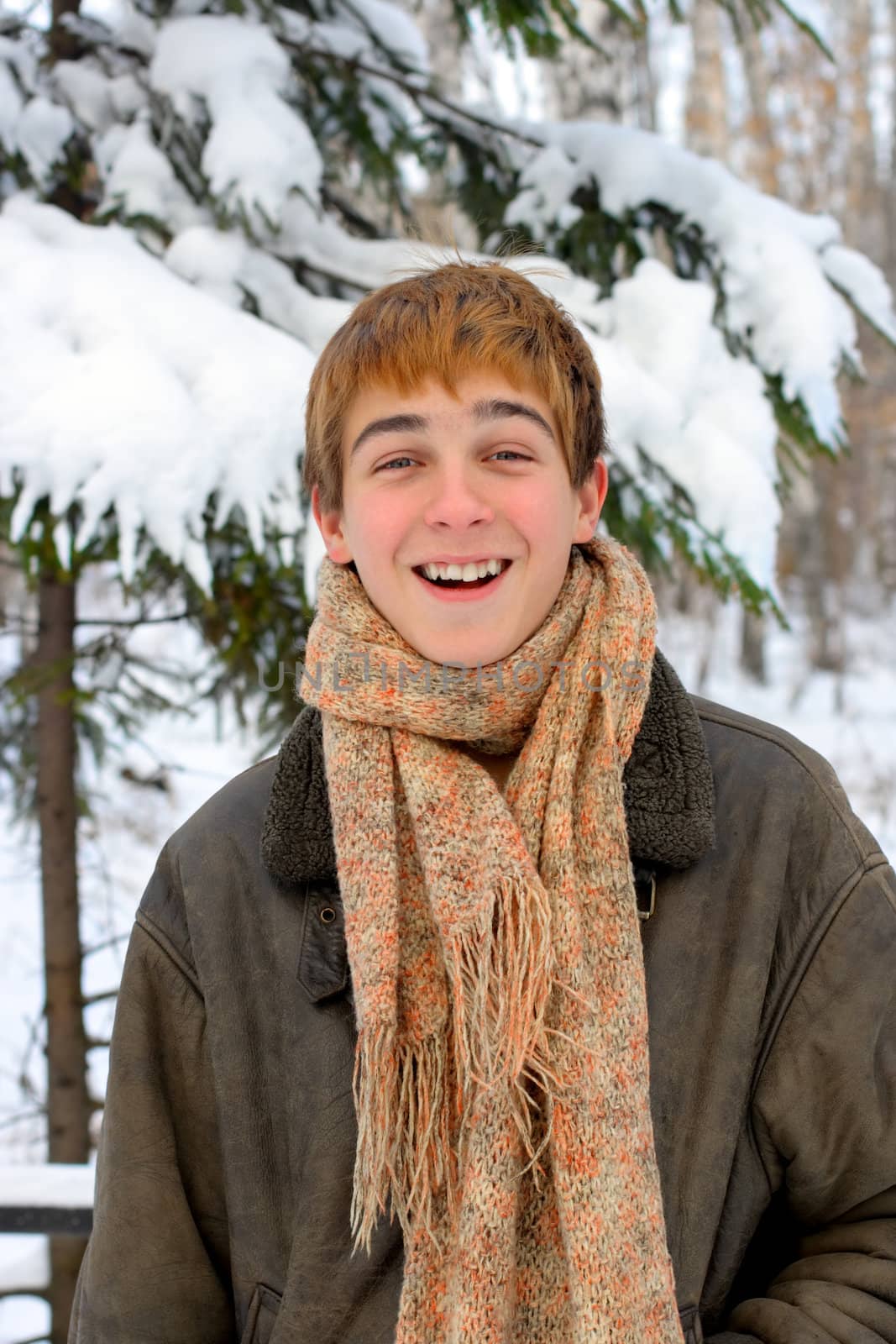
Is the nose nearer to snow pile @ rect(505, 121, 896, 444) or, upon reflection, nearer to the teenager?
the teenager

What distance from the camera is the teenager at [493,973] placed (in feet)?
4.46

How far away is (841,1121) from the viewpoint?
1375 mm

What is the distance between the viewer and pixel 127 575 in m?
2.26

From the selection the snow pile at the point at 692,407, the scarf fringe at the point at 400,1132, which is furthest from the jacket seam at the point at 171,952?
the snow pile at the point at 692,407

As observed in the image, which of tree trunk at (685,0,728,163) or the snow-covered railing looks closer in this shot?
the snow-covered railing

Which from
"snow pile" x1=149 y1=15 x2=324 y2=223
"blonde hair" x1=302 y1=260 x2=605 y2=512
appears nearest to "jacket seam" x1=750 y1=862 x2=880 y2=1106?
"blonde hair" x1=302 y1=260 x2=605 y2=512

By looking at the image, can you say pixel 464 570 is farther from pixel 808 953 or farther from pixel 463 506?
pixel 808 953

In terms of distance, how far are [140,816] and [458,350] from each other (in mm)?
6159

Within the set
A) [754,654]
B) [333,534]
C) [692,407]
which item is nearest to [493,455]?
[333,534]

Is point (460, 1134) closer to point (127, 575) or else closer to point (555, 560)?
point (555, 560)

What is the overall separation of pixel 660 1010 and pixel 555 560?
2.06 feet

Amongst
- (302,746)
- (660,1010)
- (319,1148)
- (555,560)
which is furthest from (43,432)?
(660,1010)

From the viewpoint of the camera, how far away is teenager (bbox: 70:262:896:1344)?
1358 mm

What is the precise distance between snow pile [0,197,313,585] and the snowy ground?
3.87ft
